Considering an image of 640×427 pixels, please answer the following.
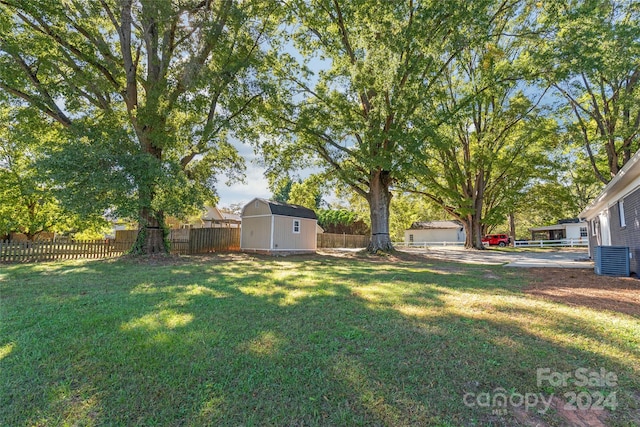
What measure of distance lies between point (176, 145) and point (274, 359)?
1147 cm

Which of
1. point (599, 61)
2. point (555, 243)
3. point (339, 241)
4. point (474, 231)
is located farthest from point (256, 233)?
point (555, 243)

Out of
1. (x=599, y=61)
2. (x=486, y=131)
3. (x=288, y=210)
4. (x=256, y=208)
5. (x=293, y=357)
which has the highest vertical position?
(x=486, y=131)

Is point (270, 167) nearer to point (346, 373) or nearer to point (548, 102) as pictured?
point (346, 373)

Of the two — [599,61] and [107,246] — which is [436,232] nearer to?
[599,61]

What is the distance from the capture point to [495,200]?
26656 millimetres

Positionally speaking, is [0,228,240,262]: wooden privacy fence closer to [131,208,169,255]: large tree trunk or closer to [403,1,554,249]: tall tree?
[131,208,169,255]: large tree trunk

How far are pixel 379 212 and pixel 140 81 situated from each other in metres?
12.0

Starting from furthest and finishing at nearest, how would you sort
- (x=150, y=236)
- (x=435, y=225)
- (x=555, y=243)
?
(x=435, y=225), (x=555, y=243), (x=150, y=236)

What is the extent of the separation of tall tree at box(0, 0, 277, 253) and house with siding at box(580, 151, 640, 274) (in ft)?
40.8

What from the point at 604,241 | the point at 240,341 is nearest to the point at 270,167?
the point at 240,341

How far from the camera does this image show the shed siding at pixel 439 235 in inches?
1528

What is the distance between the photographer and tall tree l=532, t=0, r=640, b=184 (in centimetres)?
1066

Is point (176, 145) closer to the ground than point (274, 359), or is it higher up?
higher up

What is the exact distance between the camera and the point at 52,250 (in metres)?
11.8
